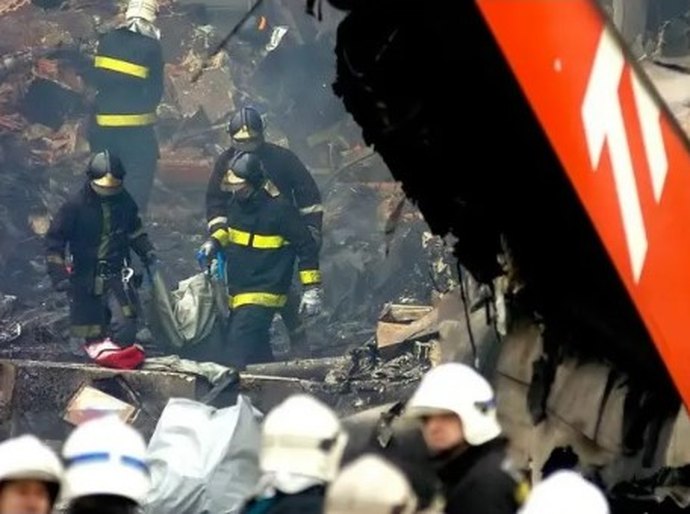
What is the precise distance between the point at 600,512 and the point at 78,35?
1717 cm

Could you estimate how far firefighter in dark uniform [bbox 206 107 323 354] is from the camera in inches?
525

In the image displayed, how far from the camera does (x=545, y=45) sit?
2.76 m

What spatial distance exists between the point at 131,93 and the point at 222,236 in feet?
11.5

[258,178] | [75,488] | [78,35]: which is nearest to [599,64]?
[75,488]

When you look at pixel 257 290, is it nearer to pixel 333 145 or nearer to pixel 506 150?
pixel 333 145

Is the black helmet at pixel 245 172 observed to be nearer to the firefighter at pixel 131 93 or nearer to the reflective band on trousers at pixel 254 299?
the reflective band on trousers at pixel 254 299

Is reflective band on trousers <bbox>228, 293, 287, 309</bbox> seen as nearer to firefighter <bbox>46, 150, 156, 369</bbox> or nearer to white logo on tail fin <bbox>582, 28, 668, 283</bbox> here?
firefighter <bbox>46, 150, 156, 369</bbox>

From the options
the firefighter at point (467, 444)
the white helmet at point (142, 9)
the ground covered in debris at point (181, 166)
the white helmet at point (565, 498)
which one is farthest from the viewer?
the white helmet at point (142, 9)

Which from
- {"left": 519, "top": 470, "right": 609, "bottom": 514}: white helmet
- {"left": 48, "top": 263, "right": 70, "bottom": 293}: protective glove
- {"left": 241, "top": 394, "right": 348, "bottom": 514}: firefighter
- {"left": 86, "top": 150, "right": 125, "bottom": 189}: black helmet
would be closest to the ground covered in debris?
{"left": 48, "top": 263, "right": 70, "bottom": 293}: protective glove

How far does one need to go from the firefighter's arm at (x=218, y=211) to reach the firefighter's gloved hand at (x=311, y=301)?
0.80 meters

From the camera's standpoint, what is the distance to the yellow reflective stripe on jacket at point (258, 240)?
13117 mm

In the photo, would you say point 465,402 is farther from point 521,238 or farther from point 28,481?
point 28,481

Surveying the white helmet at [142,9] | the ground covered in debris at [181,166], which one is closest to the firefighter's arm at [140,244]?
the ground covered in debris at [181,166]

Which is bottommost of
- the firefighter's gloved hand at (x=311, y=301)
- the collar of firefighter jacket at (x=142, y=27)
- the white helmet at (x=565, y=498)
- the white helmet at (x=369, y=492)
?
the firefighter's gloved hand at (x=311, y=301)
